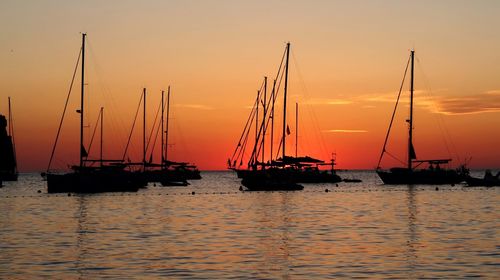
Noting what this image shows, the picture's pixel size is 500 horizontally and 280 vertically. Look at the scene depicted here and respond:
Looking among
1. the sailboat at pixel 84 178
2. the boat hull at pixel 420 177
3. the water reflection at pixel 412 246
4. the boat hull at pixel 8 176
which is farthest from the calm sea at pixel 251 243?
the boat hull at pixel 8 176

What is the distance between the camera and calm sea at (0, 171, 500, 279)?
30.1m

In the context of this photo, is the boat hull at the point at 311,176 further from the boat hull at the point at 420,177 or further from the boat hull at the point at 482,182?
the boat hull at the point at 482,182

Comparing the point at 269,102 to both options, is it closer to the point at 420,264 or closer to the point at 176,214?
the point at 176,214

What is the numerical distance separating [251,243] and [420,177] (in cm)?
8853

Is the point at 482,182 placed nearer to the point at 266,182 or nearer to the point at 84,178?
the point at 266,182

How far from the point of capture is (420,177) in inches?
4904

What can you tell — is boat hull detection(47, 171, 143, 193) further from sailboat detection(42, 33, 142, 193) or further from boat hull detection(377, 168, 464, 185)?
boat hull detection(377, 168, 464, 185)

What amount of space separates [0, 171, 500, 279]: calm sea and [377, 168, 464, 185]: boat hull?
5583cm

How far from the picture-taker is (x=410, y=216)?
59656mm

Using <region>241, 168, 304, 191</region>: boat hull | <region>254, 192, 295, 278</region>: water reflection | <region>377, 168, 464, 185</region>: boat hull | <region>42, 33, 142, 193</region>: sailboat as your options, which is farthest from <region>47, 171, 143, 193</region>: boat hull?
<region>377, 168, 464, 185</region>: boat hull

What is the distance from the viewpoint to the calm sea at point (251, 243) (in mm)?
30078

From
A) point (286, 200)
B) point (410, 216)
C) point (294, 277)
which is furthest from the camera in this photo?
point (286, 200)

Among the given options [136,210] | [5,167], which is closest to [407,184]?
[136,210]

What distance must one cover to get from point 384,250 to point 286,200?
4757 cm
